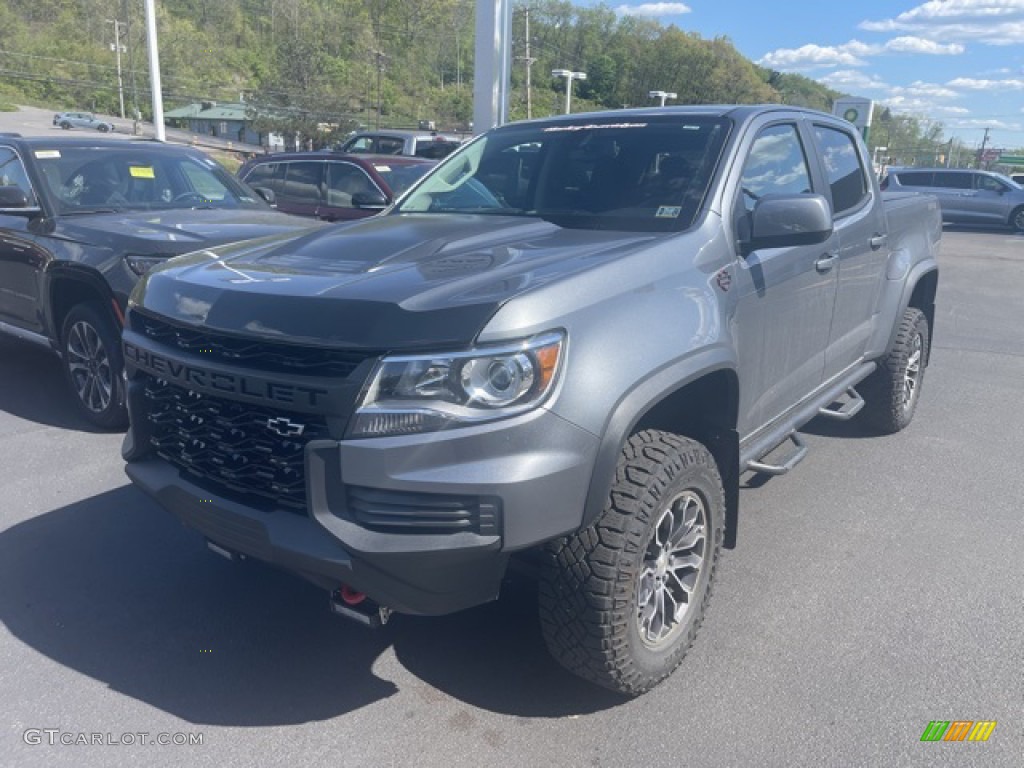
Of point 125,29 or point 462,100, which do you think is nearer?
point 462,100

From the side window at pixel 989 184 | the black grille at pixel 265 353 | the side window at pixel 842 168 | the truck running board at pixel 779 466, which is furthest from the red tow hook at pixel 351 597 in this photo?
the side window at pixel 989 184

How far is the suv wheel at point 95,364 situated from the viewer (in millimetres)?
5289

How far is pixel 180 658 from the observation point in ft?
10.3

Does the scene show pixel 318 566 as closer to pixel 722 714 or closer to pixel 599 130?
pixel 722 714

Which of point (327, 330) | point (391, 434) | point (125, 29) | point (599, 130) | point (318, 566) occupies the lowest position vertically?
point (318, 566)

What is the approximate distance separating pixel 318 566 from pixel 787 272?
7.57 feet

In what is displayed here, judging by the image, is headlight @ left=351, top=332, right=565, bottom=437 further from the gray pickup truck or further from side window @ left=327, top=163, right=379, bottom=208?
side window @ left=327, top=163, right=379, bottom=208

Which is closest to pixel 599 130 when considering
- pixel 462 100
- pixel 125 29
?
pixel 462 100

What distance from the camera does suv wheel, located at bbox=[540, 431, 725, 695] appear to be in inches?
103

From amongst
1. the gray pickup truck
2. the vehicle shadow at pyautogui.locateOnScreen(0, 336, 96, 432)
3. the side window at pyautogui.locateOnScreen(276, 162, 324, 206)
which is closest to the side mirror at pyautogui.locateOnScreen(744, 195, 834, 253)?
the gray pickup truck

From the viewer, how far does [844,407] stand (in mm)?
4895

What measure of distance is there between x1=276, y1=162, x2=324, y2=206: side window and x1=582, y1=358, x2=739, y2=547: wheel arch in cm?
771

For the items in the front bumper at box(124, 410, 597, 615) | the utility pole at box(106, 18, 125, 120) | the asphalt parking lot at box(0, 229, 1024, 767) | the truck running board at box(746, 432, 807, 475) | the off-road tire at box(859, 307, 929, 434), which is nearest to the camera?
the front bumper at box(124, 410, 597, 615)

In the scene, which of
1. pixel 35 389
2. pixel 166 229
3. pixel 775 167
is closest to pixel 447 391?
pixel 775 167
